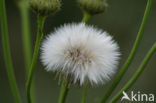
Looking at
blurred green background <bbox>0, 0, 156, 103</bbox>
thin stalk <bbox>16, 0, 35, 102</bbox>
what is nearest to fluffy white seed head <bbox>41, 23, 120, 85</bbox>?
thin stalk <bbox>16, 0, 35, 102</bbox>

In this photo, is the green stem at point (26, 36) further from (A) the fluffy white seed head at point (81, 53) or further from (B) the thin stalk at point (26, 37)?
(A) the fluffy white seed head at point (81, 53)

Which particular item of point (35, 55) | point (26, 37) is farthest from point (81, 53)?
point (26, 37)

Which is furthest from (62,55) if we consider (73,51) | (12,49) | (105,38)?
(12,49)

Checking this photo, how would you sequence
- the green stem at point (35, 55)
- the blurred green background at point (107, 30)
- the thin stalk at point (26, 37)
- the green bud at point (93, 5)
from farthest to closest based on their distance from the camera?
the blurred green background at point (107, 30) < the thin stalk at point (26, 37) < the green bud at point (93, 5) < the green stem at point (35, 55)

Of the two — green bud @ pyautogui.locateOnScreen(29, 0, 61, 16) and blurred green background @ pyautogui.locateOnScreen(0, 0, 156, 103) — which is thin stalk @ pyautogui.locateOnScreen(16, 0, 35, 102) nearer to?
green bud @ pyautogui.locateOnScreen(29, 0, 61, 16)

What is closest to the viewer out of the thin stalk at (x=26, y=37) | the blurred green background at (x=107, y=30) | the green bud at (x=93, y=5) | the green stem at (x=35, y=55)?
the green stem at (x=35, y=55)

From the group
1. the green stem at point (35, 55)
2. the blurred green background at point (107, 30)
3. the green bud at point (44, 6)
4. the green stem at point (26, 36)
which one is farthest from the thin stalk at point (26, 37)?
the blurred green background at point (107, 30)
